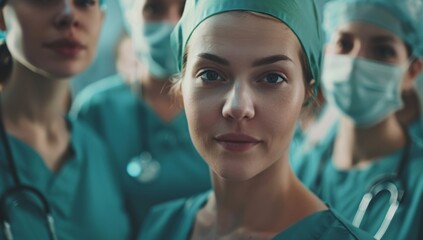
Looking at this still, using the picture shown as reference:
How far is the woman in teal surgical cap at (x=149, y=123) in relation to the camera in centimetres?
156

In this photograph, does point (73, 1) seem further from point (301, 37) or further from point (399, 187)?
point (399, 187)

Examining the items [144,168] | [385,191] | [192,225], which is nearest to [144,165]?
[144,168]

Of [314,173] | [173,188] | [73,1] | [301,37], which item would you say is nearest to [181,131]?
[173,188]

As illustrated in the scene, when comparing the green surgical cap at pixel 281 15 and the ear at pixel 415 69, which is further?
the ear at pixel 415 69

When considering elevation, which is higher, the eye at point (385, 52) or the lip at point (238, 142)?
the eye at point (385, 52)

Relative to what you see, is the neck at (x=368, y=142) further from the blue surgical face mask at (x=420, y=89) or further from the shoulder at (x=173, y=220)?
the shoulder at (x=173, y=220)

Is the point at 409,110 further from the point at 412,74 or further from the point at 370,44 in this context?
the point at 370,44

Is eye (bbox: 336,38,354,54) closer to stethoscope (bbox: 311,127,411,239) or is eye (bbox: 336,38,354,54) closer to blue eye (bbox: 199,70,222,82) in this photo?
stethoscope (bbox: 311,127,411,239)

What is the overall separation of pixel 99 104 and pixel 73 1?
537mm

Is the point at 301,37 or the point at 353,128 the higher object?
the point at 301,37

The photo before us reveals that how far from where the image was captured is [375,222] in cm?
119

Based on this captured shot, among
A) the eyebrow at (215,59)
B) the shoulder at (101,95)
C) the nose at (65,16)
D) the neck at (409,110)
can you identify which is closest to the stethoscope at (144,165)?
the shoulder at (101,95)

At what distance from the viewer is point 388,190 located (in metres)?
1.29

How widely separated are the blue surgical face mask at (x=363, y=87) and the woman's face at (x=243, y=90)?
43cm
